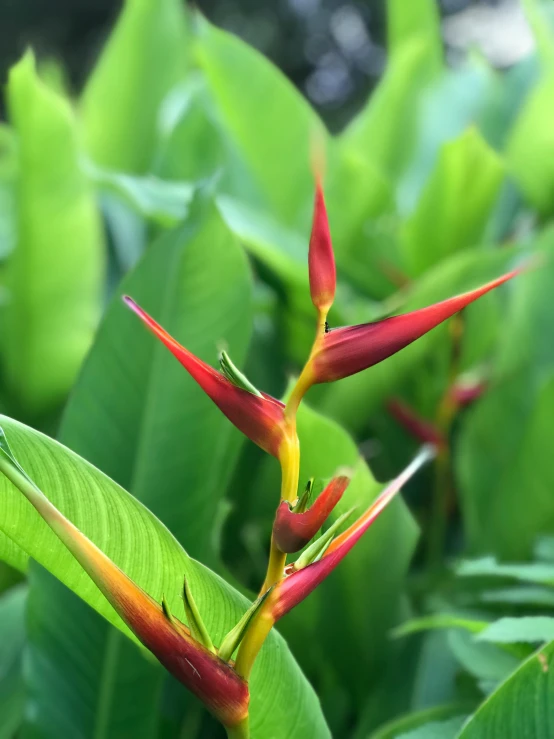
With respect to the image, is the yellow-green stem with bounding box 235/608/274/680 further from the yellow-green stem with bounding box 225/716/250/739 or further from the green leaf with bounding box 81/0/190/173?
the green leaf with bounding box 81/0/190/173

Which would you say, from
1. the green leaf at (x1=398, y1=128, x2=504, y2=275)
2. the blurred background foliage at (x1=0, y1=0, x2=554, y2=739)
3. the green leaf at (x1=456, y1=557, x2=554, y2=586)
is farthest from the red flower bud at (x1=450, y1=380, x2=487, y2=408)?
the green leaf at (x1=456, y1=557, x2=554, y2=586)

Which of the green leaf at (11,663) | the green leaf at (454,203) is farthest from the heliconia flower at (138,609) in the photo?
the green leaf at (454,203)

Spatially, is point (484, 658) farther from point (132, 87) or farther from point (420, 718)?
point (132, 87)

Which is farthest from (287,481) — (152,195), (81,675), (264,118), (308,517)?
(264,118)

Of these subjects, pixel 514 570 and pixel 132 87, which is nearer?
pixel 514 570

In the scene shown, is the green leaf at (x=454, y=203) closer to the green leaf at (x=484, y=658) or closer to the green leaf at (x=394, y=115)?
the green leaf at (x=394, y=115)

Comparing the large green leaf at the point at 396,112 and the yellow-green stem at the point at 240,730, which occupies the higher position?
the yellow-green stem at the point at 240,730
